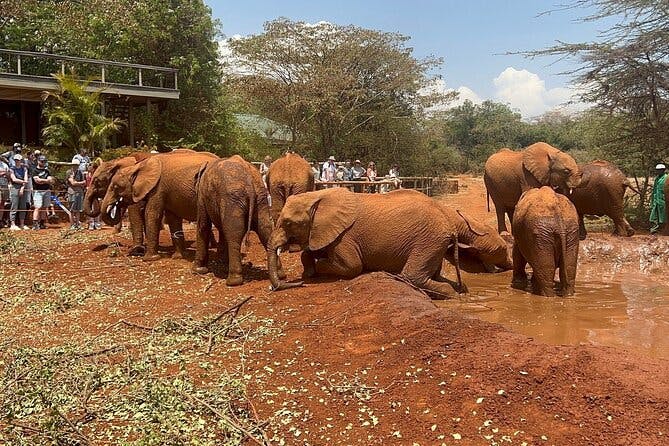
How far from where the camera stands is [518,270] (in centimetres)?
1017

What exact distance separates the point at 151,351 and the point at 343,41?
28050 mm

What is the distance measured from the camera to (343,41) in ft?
105

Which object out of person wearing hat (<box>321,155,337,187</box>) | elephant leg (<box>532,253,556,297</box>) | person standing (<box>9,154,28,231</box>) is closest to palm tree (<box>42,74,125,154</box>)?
person standing (<box>9,154,28,231</box>)

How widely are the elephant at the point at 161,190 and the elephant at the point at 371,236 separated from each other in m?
2.64

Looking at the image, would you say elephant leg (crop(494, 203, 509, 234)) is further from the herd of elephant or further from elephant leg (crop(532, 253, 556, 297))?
elephant leg (crop(532, 253, 556, 297))

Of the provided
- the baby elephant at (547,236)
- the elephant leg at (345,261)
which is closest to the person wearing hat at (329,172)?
the baby elephant at (547,236)

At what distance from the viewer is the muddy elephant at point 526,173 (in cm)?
1414

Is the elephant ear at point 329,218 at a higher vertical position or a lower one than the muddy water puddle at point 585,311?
higher

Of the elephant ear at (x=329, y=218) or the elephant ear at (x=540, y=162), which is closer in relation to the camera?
the elephant ear at (x=329, y=218)

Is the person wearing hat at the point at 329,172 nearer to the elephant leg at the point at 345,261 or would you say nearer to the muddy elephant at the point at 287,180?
the muddy elephant at the point at 287,180

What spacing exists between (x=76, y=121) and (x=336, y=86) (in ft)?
46.4

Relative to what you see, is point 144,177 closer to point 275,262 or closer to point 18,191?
point 275,262

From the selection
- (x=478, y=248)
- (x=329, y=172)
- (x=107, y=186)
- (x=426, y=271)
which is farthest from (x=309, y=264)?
(x=329, y=172)

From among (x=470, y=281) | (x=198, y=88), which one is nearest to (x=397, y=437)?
(x=470, y=281)
